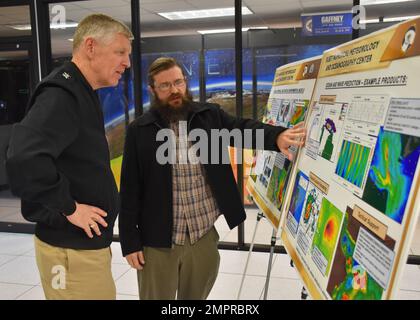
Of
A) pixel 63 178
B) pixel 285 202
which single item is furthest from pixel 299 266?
pixel 63 178

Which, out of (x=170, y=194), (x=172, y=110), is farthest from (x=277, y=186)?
(x=172, y=110)

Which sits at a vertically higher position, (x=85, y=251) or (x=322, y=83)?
(x=322, y=83)

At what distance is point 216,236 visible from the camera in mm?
2033

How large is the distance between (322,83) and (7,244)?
13.7 ft

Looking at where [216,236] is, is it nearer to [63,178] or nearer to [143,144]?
[143,144]

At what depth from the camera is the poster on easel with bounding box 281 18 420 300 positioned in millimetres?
839

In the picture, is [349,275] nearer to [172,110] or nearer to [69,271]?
[69,271]

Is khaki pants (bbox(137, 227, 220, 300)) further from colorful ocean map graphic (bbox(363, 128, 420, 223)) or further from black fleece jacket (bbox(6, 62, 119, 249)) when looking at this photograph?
colorful ocean map graphic (bbox(363, 128, 420, 223))

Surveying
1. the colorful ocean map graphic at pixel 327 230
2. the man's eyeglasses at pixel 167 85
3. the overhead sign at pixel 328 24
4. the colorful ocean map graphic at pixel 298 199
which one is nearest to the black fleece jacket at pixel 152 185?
the man's eyeglasses at pixel 167 85

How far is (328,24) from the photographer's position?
4.12 m

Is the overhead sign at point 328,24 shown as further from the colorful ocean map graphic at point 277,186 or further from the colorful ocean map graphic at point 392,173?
the colorful ocean map graphic at point 392,173

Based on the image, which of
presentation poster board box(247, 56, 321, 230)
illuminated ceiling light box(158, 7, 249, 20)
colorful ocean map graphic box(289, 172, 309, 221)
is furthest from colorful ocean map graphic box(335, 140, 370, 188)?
illuminated ceiling light box(158, 7, 249, 20)

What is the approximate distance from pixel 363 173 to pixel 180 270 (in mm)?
1241

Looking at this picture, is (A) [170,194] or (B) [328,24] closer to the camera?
(A) [170,194]
